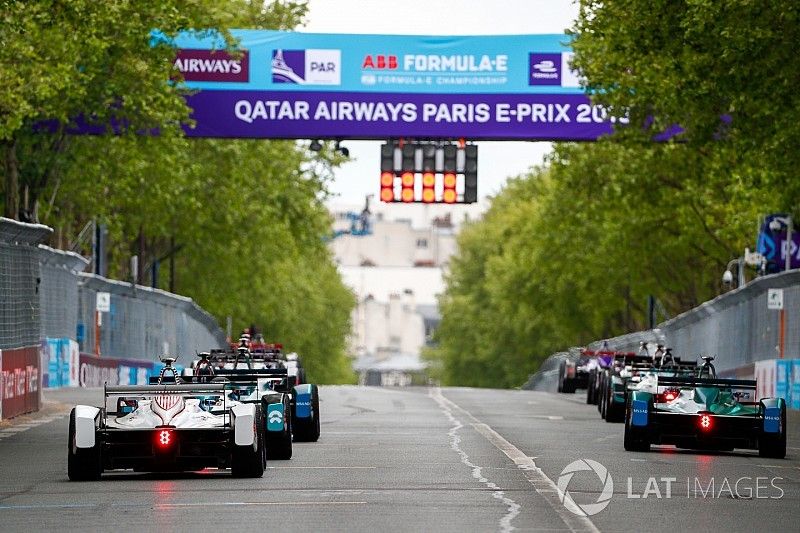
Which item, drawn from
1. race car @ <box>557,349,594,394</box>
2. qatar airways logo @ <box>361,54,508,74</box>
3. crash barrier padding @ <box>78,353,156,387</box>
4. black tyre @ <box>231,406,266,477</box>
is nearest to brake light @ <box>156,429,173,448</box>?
black tyre @ <box>231,406,266,477</box>

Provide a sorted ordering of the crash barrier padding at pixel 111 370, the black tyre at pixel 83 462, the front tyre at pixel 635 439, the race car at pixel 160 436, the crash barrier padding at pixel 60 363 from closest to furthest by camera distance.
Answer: the race car at pixel 160 436, the black tyre at pixel 83 462, the front tyre at pixel 635 439, the crash barrier padding at pixel 60 363, the crash barrier padding at pixel 111 370

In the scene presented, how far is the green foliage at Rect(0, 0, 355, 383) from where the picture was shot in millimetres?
41906

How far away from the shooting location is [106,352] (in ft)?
173

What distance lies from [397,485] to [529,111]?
2929 cm

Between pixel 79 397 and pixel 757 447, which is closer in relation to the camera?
pixel 757 447

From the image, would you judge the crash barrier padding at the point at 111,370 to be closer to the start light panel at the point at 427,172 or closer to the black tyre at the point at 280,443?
the start light panel at the point at 427,172

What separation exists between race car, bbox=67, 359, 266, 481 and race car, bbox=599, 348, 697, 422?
1397cm

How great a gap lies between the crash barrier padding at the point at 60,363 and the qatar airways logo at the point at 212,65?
6856 mm

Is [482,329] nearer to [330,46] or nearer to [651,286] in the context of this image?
[651,286]

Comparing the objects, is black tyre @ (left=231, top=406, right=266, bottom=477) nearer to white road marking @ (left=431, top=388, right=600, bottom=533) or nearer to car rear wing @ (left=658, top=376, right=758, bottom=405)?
white road marking @ (left=431, top=388, right=600, bottom=533)

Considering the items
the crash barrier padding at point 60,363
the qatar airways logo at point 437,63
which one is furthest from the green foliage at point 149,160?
the crash barrier padding at point 60,363

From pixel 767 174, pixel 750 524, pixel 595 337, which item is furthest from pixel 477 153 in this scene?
pixel 595 337

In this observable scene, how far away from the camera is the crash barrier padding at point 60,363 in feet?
145

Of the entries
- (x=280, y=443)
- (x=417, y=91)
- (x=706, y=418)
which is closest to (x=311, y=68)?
(x=417, y=91)
